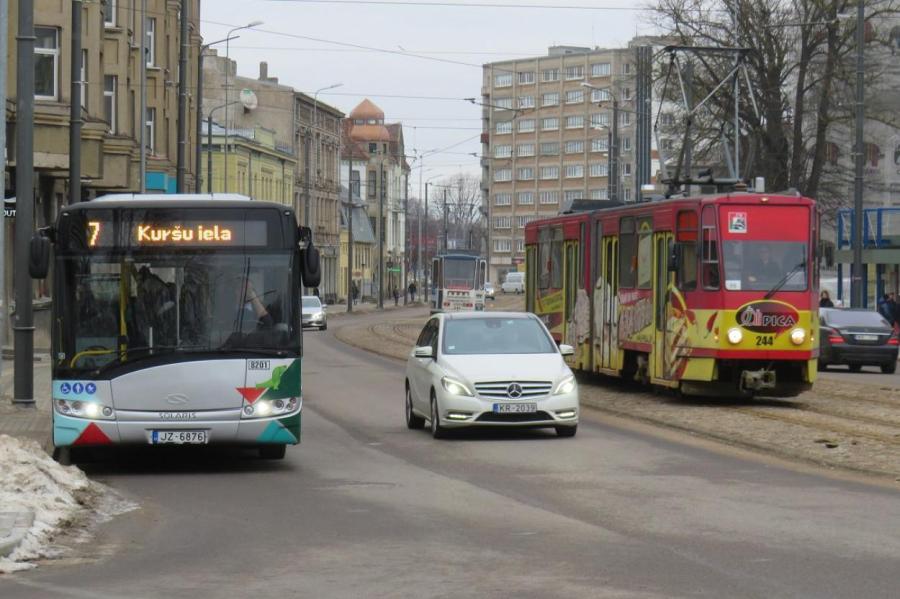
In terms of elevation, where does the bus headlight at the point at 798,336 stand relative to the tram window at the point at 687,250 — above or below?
below

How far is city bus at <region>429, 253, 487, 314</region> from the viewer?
76.2m

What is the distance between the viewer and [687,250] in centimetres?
2541

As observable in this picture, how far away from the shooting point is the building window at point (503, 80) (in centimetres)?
16700

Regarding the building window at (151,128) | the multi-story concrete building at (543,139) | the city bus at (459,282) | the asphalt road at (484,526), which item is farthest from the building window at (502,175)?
the asphalt road at (484,526)

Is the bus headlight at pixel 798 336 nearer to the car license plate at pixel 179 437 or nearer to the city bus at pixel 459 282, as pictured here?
the car license plate at pixel 179 437

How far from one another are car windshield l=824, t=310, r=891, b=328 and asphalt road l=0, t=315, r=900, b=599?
2071 cm

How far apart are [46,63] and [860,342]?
63.9 ft

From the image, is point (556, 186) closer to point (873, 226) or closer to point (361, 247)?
point (361, 247)

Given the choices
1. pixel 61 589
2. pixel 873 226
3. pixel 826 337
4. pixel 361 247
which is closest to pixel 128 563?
pixel 61 589

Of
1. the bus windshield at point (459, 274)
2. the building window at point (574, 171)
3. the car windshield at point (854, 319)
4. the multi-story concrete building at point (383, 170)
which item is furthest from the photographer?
the building window at point (574, 171)

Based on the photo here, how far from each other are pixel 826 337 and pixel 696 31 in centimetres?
1909

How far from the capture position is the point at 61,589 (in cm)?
940

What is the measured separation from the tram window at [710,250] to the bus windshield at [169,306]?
9.92m

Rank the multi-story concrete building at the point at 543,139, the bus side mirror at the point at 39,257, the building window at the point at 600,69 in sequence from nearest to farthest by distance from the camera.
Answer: the bus side mirror at the point at 39,257 → the building window at the point at 600,69 → the multi-story concrete building at the point at 543,139
